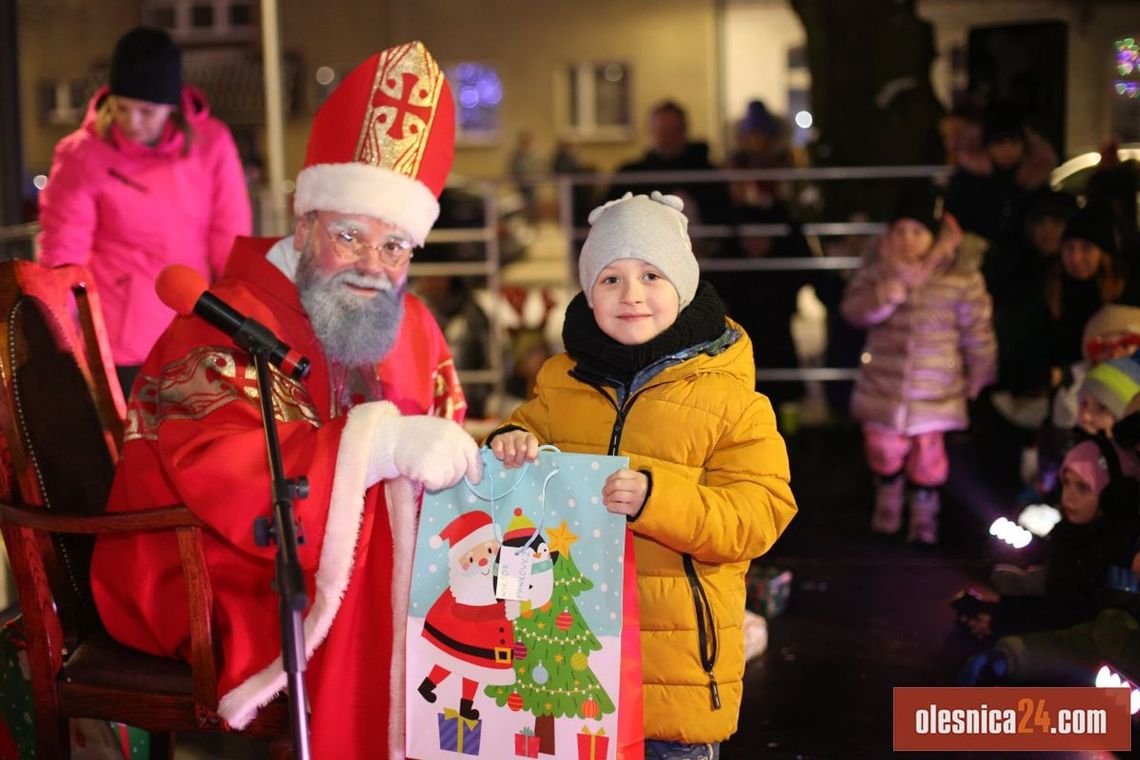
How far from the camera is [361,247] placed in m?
2.92

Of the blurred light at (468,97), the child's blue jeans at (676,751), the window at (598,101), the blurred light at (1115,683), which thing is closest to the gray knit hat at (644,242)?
the child's blue jeans at (676,751)

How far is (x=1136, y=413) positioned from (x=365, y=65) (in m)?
2.28

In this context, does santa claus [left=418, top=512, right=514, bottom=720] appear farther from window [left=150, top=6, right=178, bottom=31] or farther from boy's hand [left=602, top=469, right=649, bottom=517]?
window [left=150, top=6, right=178, bottom=31]

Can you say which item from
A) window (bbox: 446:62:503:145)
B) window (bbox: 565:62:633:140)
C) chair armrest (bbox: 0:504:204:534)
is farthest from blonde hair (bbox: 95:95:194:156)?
window (bbox: 565:62:633:140)

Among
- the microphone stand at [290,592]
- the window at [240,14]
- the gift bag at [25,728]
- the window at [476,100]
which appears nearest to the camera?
the microphone stand at [290,592]

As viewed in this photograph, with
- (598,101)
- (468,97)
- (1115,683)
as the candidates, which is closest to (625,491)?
(1115,683)

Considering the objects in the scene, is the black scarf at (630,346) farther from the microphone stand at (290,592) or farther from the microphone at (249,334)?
the microphone stand at (290,592)

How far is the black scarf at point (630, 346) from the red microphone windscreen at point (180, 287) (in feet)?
2.29

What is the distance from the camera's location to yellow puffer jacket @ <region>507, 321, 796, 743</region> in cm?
245

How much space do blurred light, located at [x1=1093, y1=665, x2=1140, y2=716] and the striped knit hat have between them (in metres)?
0.86

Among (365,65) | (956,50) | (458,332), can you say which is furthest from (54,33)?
(365,65)

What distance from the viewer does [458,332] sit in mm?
7570

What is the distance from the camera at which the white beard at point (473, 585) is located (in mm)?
2369

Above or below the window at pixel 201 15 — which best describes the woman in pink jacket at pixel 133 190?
below
